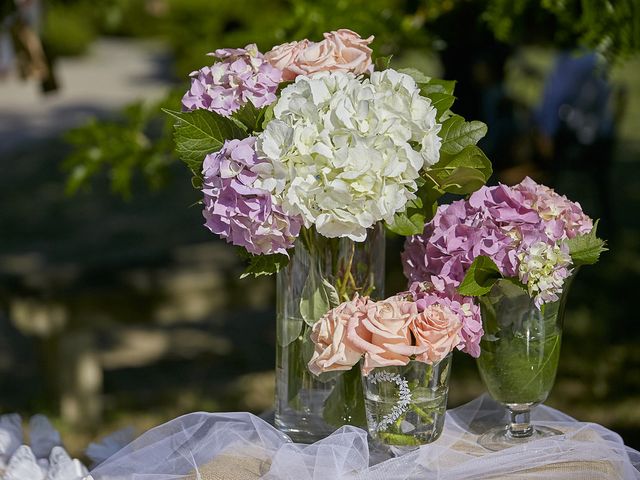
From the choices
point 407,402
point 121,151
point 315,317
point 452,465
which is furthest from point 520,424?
point 121,151

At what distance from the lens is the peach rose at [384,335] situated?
122cm

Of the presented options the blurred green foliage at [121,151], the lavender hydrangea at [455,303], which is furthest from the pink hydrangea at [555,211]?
the blurred green foliage at [121,151]

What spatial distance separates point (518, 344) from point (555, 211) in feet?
0.65

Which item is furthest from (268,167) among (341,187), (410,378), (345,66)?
(410,378)

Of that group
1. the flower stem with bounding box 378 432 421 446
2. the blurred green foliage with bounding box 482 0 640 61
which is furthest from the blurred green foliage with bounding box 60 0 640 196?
the flower stem with bounding box 378 432 421 446

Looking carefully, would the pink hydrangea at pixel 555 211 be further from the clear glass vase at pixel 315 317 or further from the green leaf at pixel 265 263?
the green leaf at pixel 265 263

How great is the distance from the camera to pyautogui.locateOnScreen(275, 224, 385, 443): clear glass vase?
1343mm

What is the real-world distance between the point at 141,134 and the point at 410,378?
5.67 feet

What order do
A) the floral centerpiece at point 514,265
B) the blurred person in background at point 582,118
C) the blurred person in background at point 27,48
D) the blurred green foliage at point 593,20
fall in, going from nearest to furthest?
1. the floral centerpiece at point 514,265
2. the blurred green foliage at point 593,20
3. the blurred person in background at point 27,48
4. the blurred person in background at point 582,118

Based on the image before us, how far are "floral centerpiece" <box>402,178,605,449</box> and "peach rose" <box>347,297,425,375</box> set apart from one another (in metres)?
0.10

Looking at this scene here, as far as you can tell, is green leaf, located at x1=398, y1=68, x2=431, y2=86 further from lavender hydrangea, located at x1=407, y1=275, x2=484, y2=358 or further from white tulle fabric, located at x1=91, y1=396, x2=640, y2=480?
white tulle fabric, located at x1=91, y1=396, x2=640, y2=480

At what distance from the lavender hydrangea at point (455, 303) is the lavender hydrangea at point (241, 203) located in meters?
0.20

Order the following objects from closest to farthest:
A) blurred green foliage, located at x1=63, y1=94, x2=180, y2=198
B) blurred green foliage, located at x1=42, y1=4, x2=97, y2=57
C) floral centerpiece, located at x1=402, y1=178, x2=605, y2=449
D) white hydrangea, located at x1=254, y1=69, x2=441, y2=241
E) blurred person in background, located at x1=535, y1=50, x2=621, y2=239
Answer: white hydrangea, located at x1=254, y1=69, x2=441, y2=241
floral centerpiece, located at x1=402, y1=178, x2=605, y2=449
blurred green foliage, located at x1=63, y1=94, x2=180, y2=198
blurred person in background, located at x1=535, y1=50, x2=621, y2=239
blurred green foliage, located at x1=42, y1=4, x2=97, y2=57

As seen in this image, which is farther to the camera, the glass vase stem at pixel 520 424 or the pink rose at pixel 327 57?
the glass vase stem at pixel 520 424
